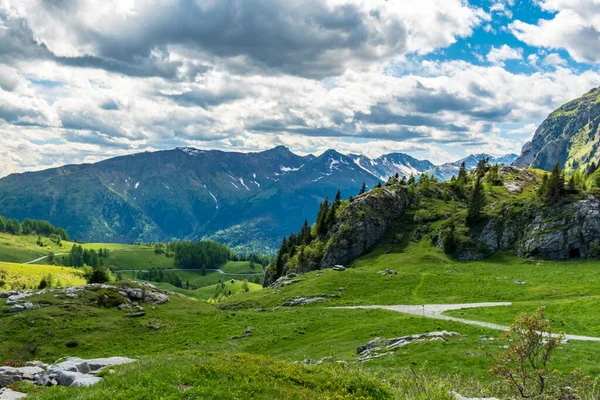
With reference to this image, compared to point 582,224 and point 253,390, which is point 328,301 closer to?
point 253,390

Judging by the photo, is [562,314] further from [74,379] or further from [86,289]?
[86,289]

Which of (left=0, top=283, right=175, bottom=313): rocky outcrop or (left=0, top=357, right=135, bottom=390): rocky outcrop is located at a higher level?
(left=0, top=357, right=135, bottom=390): rocky outcrop

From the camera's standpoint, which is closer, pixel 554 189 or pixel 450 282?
pixel 450 282

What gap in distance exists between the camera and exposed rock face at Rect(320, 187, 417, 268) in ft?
387

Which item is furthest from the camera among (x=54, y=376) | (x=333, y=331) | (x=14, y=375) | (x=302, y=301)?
(x=302, y=301)

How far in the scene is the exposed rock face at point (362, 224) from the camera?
387 ft

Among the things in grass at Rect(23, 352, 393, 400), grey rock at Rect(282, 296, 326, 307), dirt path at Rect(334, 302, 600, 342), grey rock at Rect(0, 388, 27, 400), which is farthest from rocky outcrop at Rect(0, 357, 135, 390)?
grey rock at Rect(282, 296, 326, 307)

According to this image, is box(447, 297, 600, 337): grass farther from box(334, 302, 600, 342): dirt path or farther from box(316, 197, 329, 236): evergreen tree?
box(316, 197, 329, 236): evergreen tree

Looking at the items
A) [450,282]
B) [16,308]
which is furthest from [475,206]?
[16,308]

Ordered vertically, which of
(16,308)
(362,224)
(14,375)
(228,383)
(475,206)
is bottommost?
(16,308)

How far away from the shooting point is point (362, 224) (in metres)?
120

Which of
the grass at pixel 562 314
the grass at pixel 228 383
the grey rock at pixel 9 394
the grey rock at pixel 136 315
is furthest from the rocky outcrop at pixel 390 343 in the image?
the grey rock at pixel 136 315

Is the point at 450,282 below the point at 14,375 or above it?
below

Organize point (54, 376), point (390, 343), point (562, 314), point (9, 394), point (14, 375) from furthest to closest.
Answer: point (562, 314), point (390, 343), point (54, 376), point (14, 375), point (9, 394)
